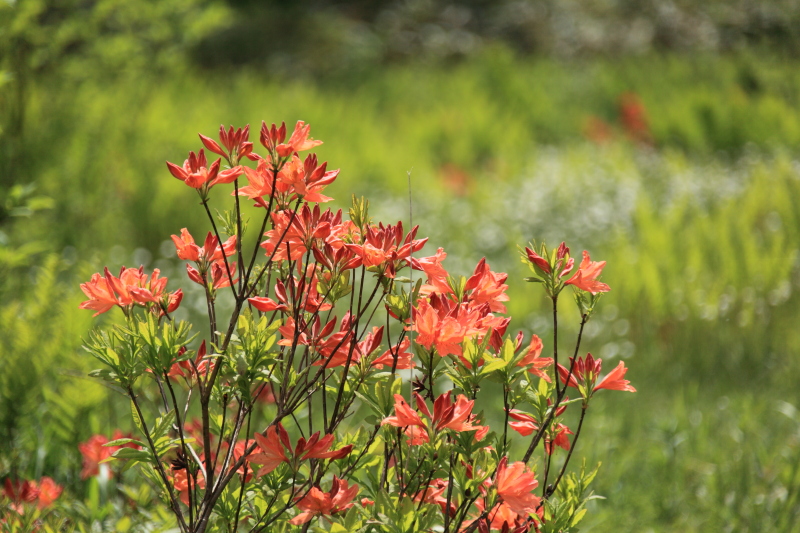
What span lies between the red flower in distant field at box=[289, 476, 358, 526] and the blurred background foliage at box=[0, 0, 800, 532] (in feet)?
1.60

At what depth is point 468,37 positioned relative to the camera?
35.9 ft

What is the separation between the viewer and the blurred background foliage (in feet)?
6.89

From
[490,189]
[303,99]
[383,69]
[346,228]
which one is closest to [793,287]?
[490,189]

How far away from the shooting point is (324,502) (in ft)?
3.23

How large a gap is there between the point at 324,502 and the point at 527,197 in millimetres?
4043

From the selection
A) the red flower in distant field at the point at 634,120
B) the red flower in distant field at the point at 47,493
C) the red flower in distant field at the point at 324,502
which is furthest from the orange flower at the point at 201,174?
the red flower in distant field at the point at 634,120

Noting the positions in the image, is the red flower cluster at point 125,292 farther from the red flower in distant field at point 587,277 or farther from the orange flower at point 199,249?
the red flower in distant field at point 587,277

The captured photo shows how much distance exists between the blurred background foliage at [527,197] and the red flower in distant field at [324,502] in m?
0.49

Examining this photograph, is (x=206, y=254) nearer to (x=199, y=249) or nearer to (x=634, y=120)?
(x=199, y=249)

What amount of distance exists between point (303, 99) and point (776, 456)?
16.9ft

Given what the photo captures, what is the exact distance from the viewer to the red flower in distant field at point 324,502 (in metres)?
0.98

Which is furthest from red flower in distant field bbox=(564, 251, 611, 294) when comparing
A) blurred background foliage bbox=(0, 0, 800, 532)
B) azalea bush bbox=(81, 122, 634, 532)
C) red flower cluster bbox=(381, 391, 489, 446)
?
blurred background foliage bbox=(0, 0, 800, 532)

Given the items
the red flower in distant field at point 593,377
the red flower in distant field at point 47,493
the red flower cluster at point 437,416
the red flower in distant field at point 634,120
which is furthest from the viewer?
the red flower in distant field at point 634,120

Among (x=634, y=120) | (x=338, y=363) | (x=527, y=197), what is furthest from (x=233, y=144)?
(x=634, y=120)
